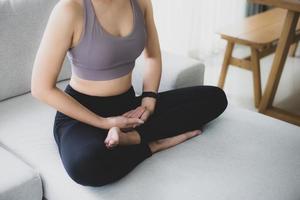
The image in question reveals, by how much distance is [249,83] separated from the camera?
302 centimetres

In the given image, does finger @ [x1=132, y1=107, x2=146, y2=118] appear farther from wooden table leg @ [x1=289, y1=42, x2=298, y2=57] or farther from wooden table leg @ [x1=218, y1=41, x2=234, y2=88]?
wooden table leg @ [x1=289, y1=42, x2=298, y2=57]

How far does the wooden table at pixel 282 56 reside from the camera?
2.19 meters

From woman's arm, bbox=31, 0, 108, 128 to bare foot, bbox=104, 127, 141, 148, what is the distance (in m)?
0.10

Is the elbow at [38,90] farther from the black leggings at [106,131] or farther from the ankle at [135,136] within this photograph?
the ankle at [135,136]

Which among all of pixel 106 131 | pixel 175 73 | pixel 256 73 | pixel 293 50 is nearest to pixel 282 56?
pixel 256 73

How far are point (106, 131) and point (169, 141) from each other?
238 mm

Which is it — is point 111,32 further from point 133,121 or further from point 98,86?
point 133,121

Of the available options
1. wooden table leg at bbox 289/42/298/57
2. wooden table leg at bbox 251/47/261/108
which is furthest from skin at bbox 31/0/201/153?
wooden table leg at bbox 289/42/298/57

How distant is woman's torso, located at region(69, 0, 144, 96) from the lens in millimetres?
1426

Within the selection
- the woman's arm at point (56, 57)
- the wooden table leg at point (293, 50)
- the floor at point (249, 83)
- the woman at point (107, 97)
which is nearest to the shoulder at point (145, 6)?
the woman at point (107, 97)

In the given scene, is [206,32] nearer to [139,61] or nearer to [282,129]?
[139,61]

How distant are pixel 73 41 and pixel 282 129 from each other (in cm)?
84

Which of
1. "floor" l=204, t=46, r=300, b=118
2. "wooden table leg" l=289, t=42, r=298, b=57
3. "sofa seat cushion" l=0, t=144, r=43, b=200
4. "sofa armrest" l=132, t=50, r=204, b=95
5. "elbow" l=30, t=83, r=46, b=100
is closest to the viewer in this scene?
"sofa seat cushion" l=0, t=144, r=43, b=200

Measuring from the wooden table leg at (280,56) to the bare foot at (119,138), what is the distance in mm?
1280
